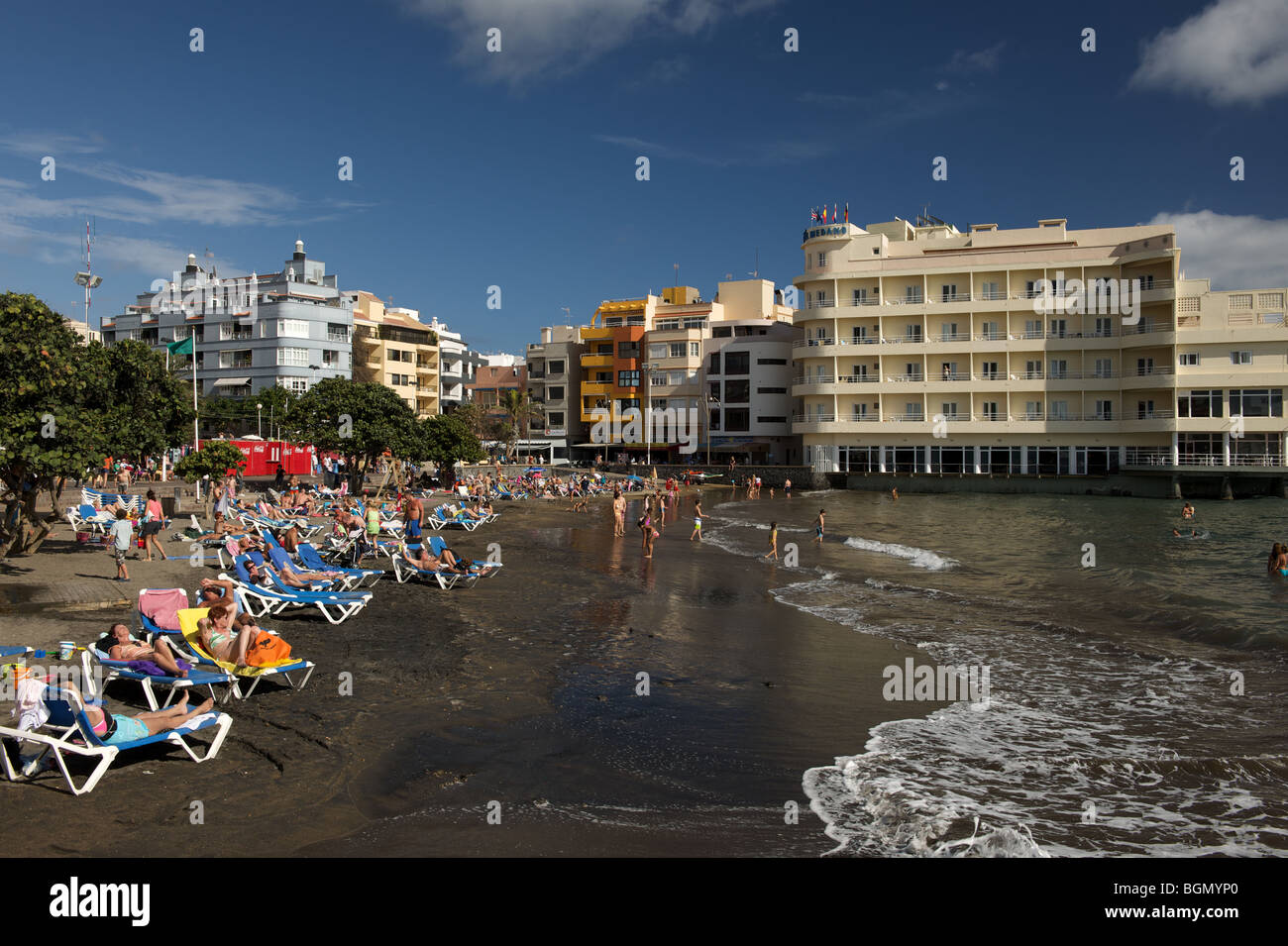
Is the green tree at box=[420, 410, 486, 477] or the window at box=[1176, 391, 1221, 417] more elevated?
the window at box=[1176, 391, 1221, 417]

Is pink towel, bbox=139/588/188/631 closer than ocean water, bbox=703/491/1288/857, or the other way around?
ocean water, bbox=703/491/1288/857

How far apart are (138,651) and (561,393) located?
77181 millimetres

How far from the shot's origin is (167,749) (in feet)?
23.9

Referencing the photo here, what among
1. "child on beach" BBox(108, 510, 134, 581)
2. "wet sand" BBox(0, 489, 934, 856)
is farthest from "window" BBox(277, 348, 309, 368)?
"child on beach" BBox(108, 510, 134, 581)

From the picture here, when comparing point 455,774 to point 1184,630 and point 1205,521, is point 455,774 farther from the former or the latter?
point 1205,521

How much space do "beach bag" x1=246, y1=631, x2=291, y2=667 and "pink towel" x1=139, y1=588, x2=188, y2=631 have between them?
1311 mm

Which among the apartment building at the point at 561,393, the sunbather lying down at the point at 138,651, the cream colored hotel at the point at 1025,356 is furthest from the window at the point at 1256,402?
the sunbather lying down at the point at 138,651

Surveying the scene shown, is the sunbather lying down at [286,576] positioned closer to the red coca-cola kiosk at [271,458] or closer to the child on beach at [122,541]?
the child on beach at [122,541]

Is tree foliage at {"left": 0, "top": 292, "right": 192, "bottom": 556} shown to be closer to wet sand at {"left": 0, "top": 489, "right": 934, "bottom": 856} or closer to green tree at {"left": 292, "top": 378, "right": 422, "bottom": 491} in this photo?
wet sand at {"left": 0, "top": 489, "right": 934, "bottom": 856}

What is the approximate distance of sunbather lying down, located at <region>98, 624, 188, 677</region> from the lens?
824cm

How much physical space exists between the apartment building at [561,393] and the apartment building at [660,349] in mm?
1370

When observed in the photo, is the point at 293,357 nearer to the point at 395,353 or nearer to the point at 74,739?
the point at 395,353
